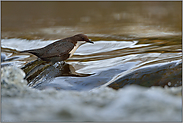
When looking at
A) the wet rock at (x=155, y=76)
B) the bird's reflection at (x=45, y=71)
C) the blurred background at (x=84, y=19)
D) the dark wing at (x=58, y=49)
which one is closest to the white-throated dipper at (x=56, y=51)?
the dark wing at (x=58, y=49)

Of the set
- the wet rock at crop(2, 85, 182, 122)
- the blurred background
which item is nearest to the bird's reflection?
the wet rock at crop(2, 85, 182, 122)

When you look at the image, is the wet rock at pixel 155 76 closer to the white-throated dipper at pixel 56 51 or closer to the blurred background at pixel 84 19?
the white-throated dipper at pixel 56 51

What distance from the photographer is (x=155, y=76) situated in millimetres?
3387

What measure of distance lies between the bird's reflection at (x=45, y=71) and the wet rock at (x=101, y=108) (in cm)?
154

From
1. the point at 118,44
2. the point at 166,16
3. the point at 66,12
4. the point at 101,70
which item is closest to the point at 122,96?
the point at 101,70

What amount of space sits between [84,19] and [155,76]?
5979 millimetres

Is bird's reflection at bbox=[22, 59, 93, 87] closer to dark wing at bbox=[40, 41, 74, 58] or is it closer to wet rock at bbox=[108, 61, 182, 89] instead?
dark wing at bbox=[40, 41, 74, 58]

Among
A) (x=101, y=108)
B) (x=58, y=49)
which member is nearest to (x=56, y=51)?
(x=58, y=49)

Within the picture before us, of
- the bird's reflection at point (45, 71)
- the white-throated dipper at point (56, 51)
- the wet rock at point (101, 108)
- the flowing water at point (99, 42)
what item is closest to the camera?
the wet rock at point (101, 108)

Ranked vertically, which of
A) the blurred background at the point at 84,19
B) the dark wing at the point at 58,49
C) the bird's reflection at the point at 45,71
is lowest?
the bird's reflection at the point at 45,71

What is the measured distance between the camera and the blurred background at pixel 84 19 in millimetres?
7535

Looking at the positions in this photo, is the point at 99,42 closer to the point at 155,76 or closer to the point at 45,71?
the point at 45,71

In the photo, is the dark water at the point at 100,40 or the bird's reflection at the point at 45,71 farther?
the bird's reflection at the point at 45,71

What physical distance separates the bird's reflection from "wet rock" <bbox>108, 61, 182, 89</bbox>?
2.57ft
